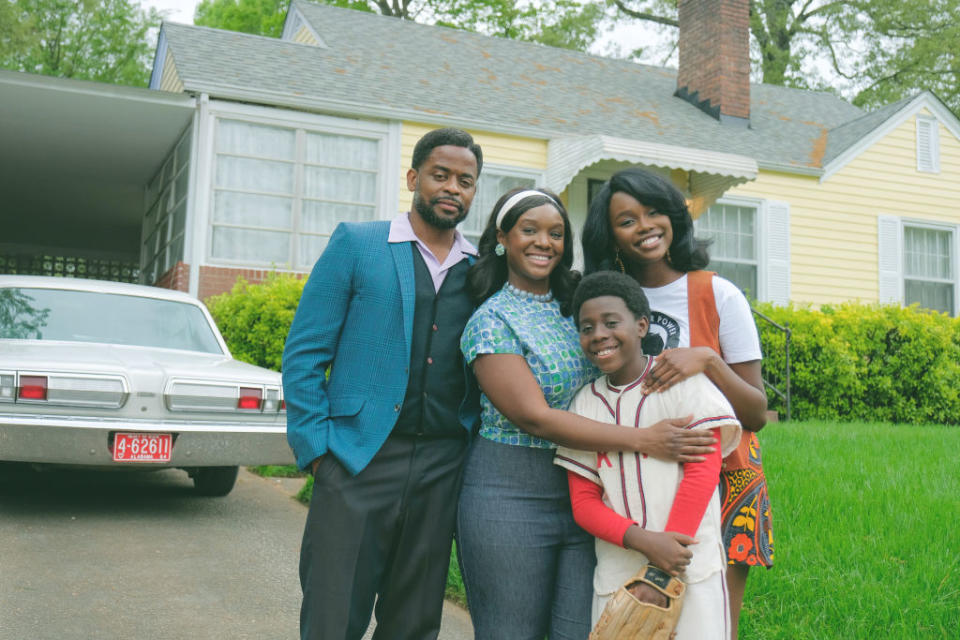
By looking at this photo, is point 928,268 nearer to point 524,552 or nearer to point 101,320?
point 101,320

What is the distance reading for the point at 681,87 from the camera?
17312 millimetres

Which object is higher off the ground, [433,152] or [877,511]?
[433,152]

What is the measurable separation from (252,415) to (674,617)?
4.18 meters

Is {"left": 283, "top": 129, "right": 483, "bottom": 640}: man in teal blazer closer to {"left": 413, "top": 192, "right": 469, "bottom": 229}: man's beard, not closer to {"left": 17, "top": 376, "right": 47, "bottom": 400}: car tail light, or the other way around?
{"left": 413, "top": 192, "right": 469, "bottom": 229}: man's beard

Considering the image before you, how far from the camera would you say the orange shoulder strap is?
261cm

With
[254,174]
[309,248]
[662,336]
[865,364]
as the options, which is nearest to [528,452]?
[662,336]

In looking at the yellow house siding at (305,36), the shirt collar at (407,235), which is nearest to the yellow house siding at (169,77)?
the yellow house siding at (305,36)

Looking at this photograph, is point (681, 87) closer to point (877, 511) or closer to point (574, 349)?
point (877, 511)

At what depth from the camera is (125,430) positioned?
17.7 ft

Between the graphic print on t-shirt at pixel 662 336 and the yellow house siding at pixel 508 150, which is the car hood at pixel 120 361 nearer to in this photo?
the graphic print on t-shirt at pixel 662 336

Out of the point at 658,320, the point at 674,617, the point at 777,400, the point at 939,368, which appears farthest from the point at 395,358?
the point at 939,368

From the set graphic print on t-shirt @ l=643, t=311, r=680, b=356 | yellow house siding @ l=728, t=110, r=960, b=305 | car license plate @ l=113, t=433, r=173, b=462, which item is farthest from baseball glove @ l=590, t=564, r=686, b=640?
yellow house siding @ l=728, t=110, r=960, b=305

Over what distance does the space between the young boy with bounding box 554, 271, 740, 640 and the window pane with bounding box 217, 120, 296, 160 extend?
10.9m

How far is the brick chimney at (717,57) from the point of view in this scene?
51.6 feet
